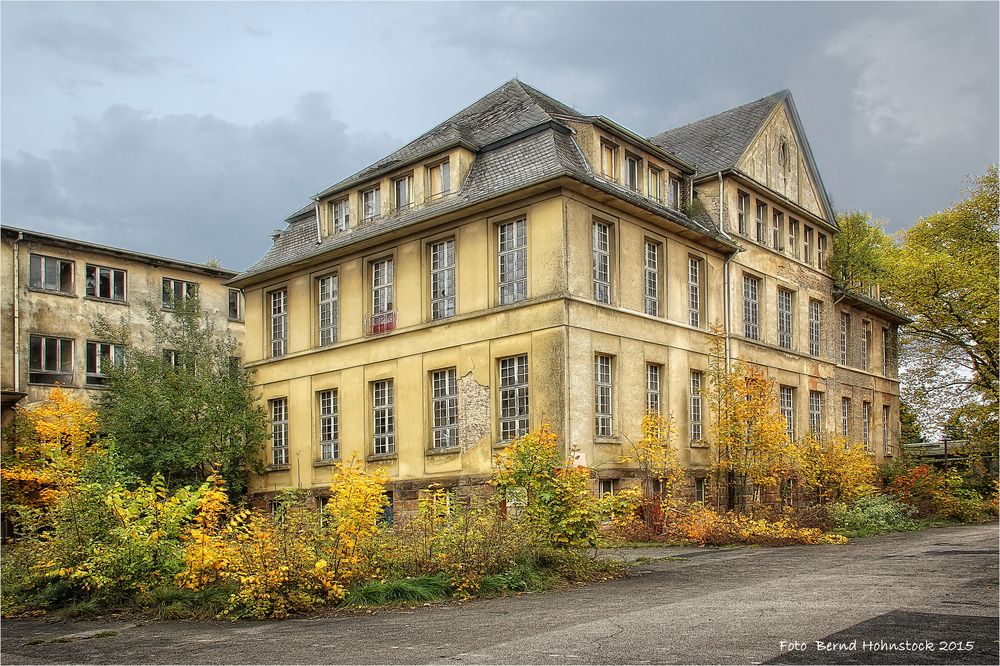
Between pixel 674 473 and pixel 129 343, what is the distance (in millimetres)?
25581

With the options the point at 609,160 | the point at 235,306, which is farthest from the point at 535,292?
the point at 235,306

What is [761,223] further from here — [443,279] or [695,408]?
[443,279]

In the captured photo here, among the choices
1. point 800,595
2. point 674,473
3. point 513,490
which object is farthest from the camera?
point 674,473

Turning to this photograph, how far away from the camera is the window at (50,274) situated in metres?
38.9

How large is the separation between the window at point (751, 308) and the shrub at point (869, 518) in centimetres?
655

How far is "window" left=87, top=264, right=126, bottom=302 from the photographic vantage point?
40.8 m

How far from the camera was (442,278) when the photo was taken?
94.3 ft

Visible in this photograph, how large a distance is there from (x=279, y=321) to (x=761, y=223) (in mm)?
17123

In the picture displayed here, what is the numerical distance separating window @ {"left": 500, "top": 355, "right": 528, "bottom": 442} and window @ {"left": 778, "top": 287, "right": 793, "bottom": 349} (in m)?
12.0

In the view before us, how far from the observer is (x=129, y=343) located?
4134cm

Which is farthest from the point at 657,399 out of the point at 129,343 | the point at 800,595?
the point at 129,343

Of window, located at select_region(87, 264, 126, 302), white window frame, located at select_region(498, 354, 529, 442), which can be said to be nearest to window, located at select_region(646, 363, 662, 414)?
white window frame, located at select_region(498, 354, 529, 442)

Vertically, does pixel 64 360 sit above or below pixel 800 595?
above

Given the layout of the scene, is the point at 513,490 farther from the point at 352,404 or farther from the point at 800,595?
the point at 352,404
